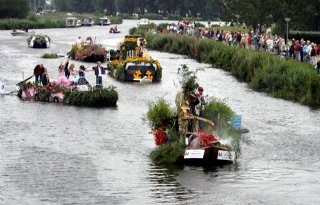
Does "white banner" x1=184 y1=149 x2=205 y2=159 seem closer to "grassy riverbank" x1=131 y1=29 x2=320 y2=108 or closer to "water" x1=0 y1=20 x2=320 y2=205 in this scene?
"water" x1=0 y1=20 x2=320 y2=205

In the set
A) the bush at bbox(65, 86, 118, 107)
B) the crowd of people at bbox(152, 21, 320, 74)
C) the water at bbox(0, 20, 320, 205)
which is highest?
the crowd of people at bbox(152, 21, 320, 74)

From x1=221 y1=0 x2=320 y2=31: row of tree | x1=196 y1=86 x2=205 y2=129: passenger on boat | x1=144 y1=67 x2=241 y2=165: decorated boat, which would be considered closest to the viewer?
x1=144 y1=67 x2=241 y2=165: decorated boat

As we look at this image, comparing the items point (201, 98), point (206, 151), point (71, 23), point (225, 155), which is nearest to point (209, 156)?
point (206, 151)

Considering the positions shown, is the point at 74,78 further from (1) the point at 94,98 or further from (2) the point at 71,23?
(2) the point at 71,23

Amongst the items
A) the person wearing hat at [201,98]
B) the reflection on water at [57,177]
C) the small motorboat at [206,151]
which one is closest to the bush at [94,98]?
the reflection on water at [57,177]

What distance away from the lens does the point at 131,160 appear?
39156 mm

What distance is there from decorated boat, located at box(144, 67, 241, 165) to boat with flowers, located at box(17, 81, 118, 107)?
53.2 ft

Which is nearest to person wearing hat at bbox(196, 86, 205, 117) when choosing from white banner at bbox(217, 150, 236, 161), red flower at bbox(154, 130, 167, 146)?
red flower at bbox(154, 130, 167, 146)

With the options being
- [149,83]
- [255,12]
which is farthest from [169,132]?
[255,12]

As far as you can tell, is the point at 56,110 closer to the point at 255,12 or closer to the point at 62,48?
the point at 255,12

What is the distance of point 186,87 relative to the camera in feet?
131

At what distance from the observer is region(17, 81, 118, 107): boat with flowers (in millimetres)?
55625

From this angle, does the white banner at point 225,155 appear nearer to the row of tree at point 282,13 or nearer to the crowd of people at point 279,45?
the crowd of people at point 279,45

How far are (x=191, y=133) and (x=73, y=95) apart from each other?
20035 millimetres
